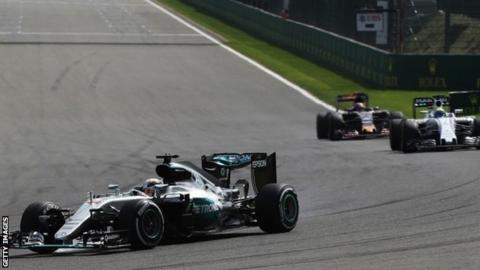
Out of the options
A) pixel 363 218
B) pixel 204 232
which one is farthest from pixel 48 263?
pixel 363 218

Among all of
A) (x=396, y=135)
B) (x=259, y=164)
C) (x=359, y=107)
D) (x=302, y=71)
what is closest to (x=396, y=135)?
(x=396, y=135)

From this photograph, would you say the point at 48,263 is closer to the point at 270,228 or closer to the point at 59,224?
the point at 59,224

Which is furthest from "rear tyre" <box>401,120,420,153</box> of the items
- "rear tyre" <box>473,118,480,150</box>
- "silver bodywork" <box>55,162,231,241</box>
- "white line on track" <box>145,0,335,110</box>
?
"white line on track" <box>145,0,335,110</box>

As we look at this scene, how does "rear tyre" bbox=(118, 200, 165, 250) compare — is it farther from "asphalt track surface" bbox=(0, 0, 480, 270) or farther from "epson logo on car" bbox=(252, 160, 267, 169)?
"epson logo on car" bbox=(252, 160, 267, 169)

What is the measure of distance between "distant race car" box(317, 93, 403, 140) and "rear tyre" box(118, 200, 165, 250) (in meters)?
17.6

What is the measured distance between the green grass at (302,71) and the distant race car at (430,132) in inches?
435

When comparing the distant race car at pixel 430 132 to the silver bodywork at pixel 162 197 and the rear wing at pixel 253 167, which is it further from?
the silver bodywork at pixel 162 197

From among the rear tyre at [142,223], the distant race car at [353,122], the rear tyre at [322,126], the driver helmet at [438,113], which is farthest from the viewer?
the rear tyre at [322,126]

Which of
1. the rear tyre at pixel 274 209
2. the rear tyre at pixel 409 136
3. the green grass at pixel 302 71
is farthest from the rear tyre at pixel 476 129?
the rear tyre at pixel 274 209

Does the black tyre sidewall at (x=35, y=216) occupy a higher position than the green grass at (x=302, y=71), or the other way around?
the green grass at (x=302, y=71)

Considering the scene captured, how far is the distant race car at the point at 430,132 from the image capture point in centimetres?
2558

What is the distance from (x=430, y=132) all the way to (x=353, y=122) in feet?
15.5

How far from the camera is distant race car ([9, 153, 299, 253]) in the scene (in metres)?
12.3

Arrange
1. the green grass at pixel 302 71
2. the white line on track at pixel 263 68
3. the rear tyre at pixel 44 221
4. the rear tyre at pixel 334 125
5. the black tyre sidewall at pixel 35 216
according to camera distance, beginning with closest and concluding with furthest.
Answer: the rear tyre at pixel 44 221 → the black tyre sidewall at pixel 35 216 → the rear tyre at pixel 334 125 → the white line on track at pixel 263 68 → the green grass at pixel 302 71
